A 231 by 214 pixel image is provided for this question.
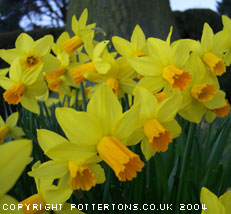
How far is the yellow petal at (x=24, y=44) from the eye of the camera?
1.05 metres

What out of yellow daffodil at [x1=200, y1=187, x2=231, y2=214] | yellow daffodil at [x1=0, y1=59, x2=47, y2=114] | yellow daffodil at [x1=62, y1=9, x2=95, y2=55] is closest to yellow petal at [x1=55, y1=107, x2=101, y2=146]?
yellow daffodil at [x1=200, y1=187, x2=231, y2=214]

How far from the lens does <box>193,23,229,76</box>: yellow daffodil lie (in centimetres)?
81

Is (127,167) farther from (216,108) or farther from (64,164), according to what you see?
(216,108)

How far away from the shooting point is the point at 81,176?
2.00 feet

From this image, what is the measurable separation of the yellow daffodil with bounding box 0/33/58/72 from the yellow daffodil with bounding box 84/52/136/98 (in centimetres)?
22

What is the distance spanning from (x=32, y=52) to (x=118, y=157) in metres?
0.70

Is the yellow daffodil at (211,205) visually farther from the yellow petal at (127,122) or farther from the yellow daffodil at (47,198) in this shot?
the yellow daffodil at (47,198)

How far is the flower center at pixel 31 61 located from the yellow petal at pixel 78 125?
579mm

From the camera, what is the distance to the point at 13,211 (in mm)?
434

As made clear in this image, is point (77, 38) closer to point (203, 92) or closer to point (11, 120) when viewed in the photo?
point (11, 120)

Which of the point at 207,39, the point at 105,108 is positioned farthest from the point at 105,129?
the point at 207,39

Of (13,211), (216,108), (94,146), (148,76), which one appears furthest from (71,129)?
(216,108)

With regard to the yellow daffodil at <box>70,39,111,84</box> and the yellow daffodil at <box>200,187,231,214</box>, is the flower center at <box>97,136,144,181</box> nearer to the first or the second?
the yellow daffodil at <box>200,187,231,214</box>

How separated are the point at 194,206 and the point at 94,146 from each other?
1.74ft
